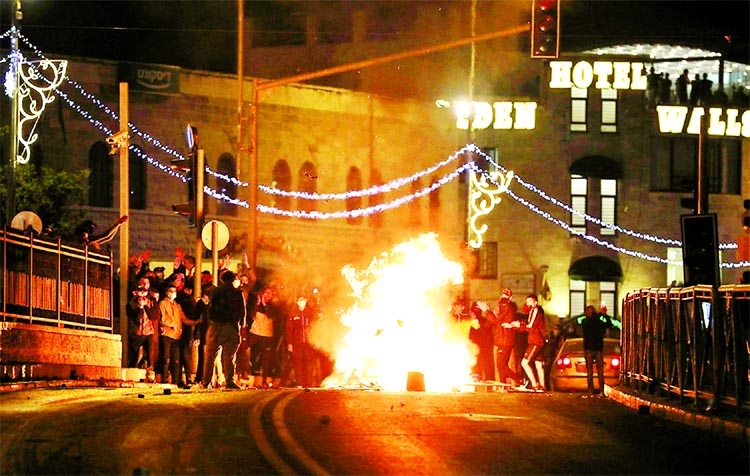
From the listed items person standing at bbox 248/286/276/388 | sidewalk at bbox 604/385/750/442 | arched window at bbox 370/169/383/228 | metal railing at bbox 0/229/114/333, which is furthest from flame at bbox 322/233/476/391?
arched window at bbox 370/169/383/228

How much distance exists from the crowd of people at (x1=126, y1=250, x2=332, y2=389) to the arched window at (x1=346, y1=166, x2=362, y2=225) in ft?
69.7

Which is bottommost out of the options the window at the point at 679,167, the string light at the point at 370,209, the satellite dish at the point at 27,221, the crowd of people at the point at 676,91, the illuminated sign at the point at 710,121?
the satellite dish at the point at 27,221

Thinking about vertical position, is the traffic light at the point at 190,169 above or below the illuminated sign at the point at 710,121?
below

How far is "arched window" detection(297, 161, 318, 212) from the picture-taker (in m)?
50.6

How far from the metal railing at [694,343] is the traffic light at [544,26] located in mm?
4129

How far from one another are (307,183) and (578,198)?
11.0m

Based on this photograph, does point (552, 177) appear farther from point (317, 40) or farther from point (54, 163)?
point (54, 163)

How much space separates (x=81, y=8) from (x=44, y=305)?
116 ft

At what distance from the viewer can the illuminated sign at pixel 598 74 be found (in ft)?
178

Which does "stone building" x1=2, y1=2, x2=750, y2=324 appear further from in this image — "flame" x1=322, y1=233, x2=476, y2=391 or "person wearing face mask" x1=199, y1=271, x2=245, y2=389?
"person wearing face mask" x1=199, y1=271, x2=245, y2=389

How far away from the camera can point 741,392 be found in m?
15.9

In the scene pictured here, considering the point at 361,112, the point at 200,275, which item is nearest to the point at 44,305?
the point at 200,275

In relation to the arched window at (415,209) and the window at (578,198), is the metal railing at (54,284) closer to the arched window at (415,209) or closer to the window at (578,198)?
the arched window at (415,209)

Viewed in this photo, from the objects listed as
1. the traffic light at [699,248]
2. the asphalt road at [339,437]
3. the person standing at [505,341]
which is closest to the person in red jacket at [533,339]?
the person standing at [505,341]
